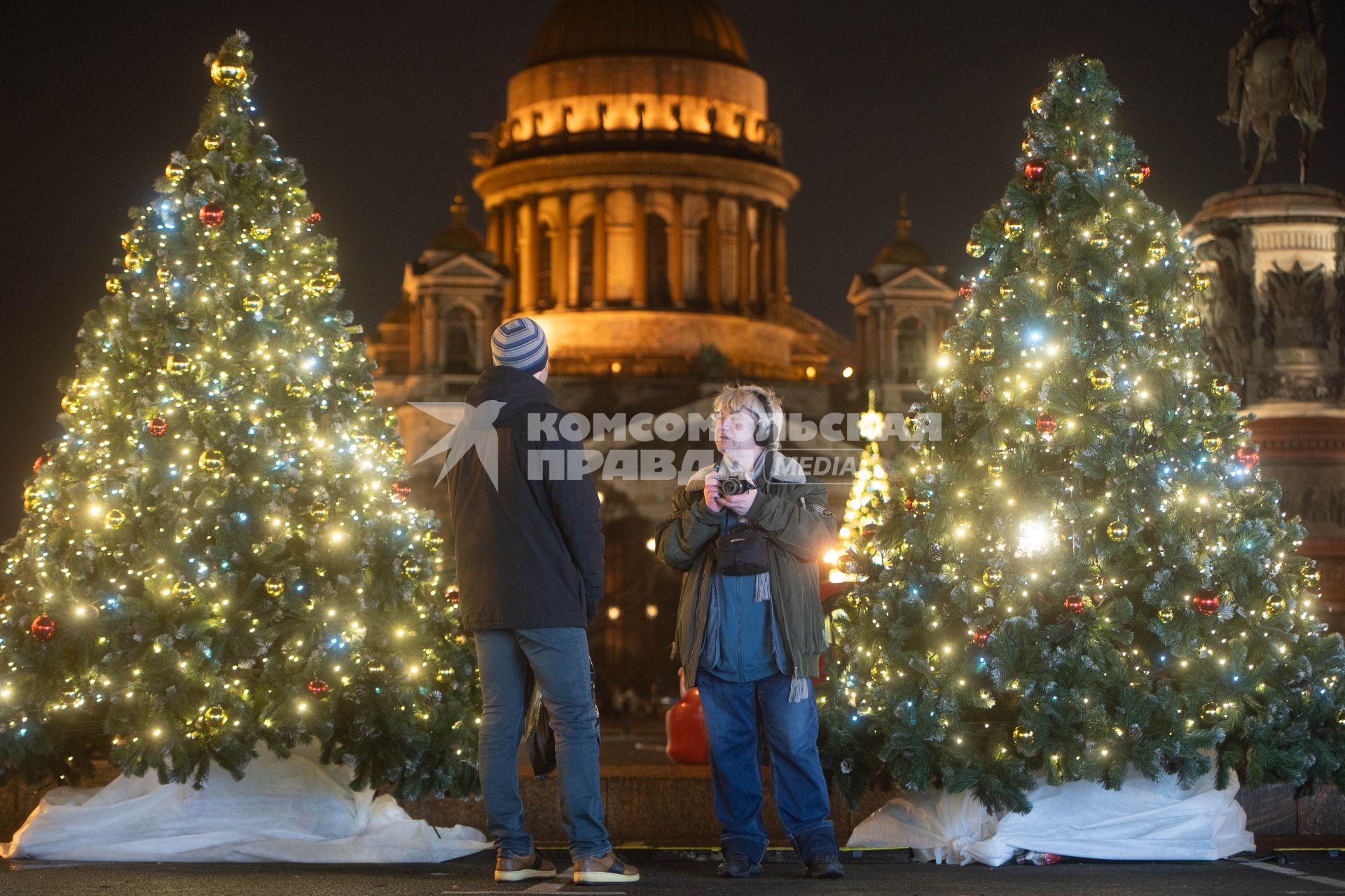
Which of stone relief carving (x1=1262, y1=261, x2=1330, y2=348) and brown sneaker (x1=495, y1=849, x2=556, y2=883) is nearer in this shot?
brown sneaker (x1=495, y1=849, x2=556, y2=883)

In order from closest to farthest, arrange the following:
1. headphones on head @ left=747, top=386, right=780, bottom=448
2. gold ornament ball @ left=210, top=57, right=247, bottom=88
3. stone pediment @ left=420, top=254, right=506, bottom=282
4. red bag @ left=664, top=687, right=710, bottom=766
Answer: headphones on head @ left=747, top=386, right=780, bottom=448, gold ornament ball @ left=210, top=57, right=247, bottom=88, red bag @ left=664, top=687, right=710, bottom=766, stone pediment @ left=420, top=254, right=506, bottom=282

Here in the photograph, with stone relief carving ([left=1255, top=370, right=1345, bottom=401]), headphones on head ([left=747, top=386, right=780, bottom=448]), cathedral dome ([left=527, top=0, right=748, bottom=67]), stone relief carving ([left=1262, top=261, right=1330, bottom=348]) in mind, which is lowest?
headphones on head ([left=747, top=386, right=780, bottom=448])

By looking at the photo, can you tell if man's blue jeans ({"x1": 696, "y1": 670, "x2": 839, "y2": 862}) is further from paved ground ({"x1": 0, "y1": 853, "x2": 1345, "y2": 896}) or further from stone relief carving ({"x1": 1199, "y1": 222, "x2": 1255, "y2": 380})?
stone relief carving ({"x1": 1199, "y1": 222, "x2": 1255, "y2": 380})

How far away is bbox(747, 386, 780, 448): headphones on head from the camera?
28.9 feet

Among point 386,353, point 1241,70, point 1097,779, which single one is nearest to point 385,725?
point 1097,779

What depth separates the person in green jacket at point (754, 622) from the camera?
8.69 m

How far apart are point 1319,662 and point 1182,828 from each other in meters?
1.06

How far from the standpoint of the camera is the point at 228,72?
11.1 m

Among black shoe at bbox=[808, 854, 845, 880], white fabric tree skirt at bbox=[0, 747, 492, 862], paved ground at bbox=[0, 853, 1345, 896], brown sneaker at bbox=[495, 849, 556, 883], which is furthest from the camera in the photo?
white fabric tree skirt at bbox=[0, 747, 492, 862]

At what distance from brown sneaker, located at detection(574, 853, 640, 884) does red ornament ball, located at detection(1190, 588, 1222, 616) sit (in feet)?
9.90

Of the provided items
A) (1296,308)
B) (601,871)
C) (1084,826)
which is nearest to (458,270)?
(1296,308)

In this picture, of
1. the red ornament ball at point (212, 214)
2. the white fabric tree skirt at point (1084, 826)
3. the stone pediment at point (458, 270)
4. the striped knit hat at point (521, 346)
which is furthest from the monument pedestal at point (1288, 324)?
the stone pediment at point (458, 270)

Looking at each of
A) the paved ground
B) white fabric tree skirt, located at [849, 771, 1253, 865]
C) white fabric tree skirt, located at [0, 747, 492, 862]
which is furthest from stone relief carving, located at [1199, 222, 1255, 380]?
white fabric tree skirt, located at [0, 747, 492, 862]

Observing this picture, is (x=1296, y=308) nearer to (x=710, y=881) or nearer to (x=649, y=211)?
(x=710, y=881)
